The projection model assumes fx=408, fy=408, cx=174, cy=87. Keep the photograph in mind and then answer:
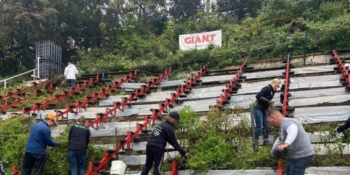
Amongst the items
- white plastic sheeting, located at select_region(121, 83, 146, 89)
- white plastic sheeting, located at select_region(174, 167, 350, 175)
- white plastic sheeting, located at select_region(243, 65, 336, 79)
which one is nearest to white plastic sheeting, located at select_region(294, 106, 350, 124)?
white plastic sheeting, located at select_region(174, 167, 350, 175)

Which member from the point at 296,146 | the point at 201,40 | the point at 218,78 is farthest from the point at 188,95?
the point at 296,146

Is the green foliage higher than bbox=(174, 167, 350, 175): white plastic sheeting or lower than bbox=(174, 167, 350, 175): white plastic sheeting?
higher

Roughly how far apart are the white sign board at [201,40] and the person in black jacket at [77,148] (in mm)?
13921

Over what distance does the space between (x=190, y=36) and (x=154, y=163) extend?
15.6 metres

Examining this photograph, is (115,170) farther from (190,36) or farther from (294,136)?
(190,36)

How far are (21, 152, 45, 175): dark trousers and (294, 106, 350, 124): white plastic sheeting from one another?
18.9 feet

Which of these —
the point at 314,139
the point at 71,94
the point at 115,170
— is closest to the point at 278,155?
the point at 314,139

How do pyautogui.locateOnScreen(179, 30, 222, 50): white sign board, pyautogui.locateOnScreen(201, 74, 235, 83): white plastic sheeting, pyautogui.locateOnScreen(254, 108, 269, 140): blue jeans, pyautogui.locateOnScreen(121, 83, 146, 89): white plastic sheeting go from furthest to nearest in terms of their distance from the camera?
pyautogui.locateOnScreen(179, 30, 222, 50): white sign board, pyautogui.locateOnScreen(121, 83, 146, 89): white plastic sheeting, pyautogui.locateOnScreen(201, 74, 235, 83): white plastic sheeting, pyautogui.locateOnScreen(254, 108, 269, 140): blue jeans

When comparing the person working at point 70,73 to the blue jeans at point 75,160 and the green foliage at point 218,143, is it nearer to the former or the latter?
the green foliage at point 218,143

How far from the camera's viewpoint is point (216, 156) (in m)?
7.61

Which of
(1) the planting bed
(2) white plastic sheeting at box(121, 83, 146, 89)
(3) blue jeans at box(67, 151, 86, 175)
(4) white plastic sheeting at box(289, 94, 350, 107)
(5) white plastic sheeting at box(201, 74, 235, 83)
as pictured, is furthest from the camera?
(2) white plastic sheeting at box(121, 83, 146, 89)

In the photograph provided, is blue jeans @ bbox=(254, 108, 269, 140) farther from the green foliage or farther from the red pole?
the red pole

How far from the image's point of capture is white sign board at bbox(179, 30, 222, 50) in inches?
844

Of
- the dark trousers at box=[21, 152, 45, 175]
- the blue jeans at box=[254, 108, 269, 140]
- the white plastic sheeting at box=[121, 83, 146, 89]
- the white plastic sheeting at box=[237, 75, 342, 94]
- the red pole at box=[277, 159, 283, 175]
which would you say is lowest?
the dark trousers at box=[21, 152, 45, 175]
